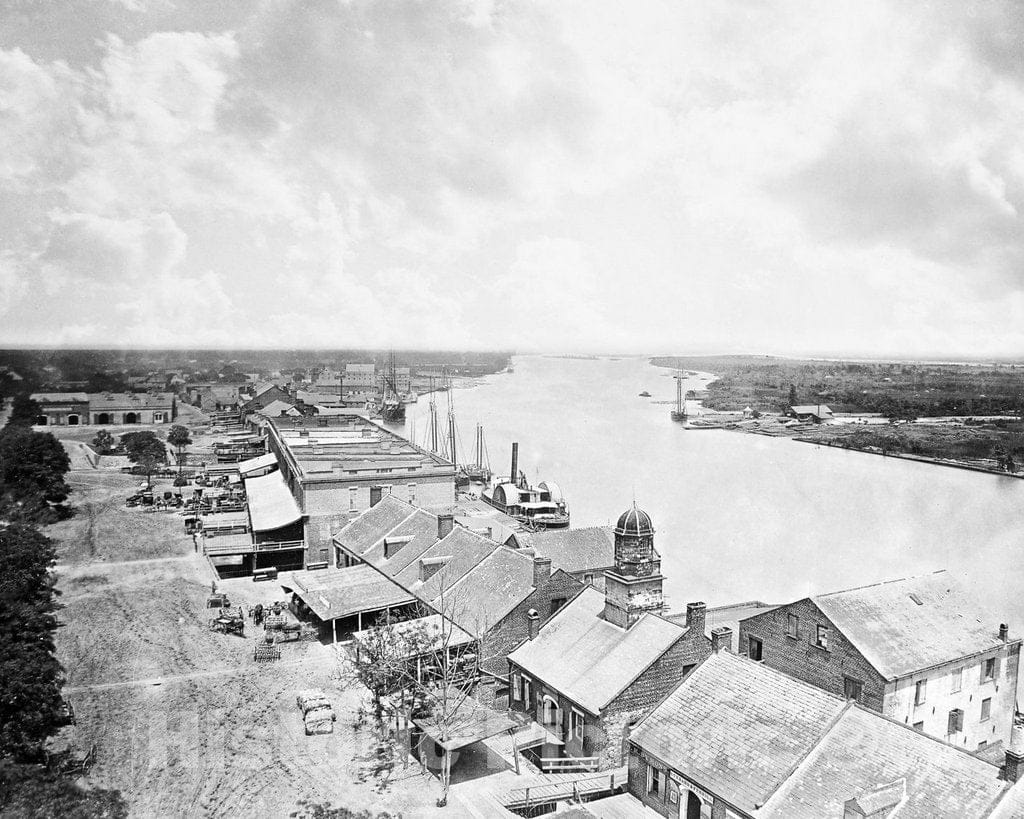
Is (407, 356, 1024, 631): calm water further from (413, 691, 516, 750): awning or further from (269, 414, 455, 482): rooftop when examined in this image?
(413, 691, 516, 750): awning

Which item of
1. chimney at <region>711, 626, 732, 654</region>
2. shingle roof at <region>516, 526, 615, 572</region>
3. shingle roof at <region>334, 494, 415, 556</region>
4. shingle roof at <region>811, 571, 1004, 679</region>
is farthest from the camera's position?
shingle roof at <region>334, 494, 415, 556</region>

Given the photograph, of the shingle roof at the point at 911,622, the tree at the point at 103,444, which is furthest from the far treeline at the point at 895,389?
the tree at the point at 103,444

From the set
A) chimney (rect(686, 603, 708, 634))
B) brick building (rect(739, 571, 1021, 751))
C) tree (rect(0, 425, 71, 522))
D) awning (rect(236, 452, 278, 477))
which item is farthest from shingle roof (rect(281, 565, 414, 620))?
awning (rect(236, 452, 278, 477))

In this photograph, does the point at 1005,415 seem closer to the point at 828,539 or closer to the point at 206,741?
the point at 828,539

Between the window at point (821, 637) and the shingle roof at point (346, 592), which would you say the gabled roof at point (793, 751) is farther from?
the shingle roof at point (346, 592)

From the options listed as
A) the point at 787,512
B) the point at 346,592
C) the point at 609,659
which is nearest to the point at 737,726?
the point at 609,659

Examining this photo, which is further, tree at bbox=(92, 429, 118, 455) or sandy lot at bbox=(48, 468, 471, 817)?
tree at bbox=(92, 429, 118, 455)
